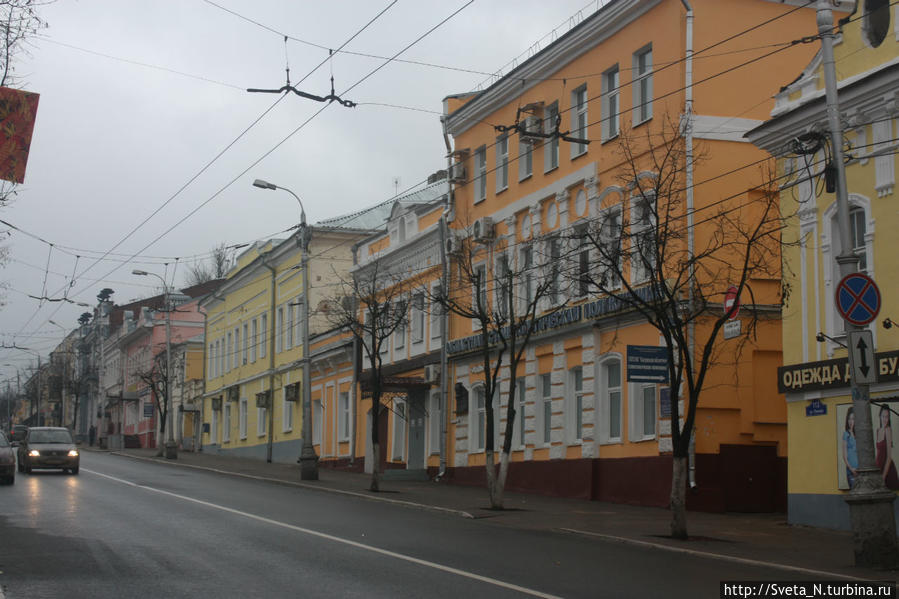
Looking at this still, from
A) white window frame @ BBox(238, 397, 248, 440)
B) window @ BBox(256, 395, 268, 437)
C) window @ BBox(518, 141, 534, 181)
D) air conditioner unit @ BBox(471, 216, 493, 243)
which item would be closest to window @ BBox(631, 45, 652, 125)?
window @ BBox(518, 141, 534, 181)

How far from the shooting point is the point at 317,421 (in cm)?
4738

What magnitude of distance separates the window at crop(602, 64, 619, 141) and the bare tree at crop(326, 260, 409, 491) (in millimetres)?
8275

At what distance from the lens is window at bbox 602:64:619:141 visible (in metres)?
28.2

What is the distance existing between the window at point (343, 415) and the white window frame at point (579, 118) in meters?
17.9

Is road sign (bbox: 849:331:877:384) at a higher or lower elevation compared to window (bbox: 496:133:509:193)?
lower

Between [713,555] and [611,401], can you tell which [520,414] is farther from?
[713,555]

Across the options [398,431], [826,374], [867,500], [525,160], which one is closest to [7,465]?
[398,431]

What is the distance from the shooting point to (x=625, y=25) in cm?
2761

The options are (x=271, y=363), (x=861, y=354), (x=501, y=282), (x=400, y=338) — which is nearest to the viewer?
(x=861, y=354)

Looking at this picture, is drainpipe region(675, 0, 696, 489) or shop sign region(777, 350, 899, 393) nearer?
shop sign region(777, 350, 899, 393)

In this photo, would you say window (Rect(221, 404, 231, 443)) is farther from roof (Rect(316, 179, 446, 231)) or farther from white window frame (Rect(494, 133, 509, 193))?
white window frame (Rect(494, 133, 509, 193))

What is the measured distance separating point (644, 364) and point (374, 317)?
35.5ft

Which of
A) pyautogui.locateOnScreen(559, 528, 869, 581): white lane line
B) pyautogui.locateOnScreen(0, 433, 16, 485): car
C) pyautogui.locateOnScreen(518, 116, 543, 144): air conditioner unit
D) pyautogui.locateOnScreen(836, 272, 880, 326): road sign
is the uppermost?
pyautogui.locateOnScreen(518, 116, 543, 144): air conditioner unit

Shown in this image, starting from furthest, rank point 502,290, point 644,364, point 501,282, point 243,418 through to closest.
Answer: point 243,418, point 501,282, point 502,290, point 644,364
